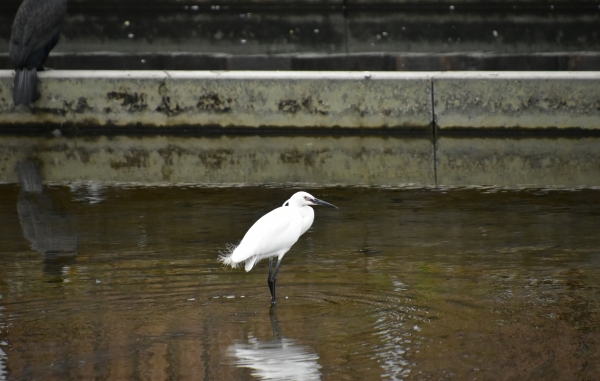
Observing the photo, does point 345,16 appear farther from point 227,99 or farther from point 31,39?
point 31,39

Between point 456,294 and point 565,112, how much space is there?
583 cm

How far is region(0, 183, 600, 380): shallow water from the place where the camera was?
5242 mm

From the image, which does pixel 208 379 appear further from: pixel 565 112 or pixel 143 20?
pixel 143 20

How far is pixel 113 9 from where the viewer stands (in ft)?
49.7

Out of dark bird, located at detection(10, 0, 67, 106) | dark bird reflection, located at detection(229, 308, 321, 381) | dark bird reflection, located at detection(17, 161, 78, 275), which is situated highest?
dark bird, located at detection(10, 0, 67, 106)

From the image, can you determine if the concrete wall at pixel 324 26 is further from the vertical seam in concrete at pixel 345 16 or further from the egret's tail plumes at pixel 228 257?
the egret's tail plumes at pixel 228 257

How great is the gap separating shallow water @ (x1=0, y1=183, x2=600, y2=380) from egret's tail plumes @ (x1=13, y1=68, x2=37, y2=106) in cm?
343

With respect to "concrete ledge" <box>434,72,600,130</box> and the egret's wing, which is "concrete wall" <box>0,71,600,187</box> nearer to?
"concrete ledge" <box>434,72,600,130</box>

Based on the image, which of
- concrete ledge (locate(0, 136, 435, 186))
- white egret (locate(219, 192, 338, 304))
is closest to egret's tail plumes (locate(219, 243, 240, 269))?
white egret (locate(219, 192, 338, 304))

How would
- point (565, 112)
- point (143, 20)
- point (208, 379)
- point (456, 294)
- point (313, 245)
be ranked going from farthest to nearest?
point (143, 20), point (565, 112), point (313, 245), point (456, 294), point (208, 379)

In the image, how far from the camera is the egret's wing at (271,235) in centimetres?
624

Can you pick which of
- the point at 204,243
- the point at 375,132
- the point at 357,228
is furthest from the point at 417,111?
the point at 204,243

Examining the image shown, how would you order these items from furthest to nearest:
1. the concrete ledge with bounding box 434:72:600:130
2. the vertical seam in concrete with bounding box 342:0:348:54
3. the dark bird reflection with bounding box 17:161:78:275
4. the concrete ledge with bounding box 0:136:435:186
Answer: the vertical seam in concrete with bounding box 342:0:348:54
the concrete ledge with bounding box 434:72:600:130
the concrete ledge with bounding box 0:136:435:186
the dark bird reflection with bounding box 17:161:78:275

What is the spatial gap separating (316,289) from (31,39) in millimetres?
7623
